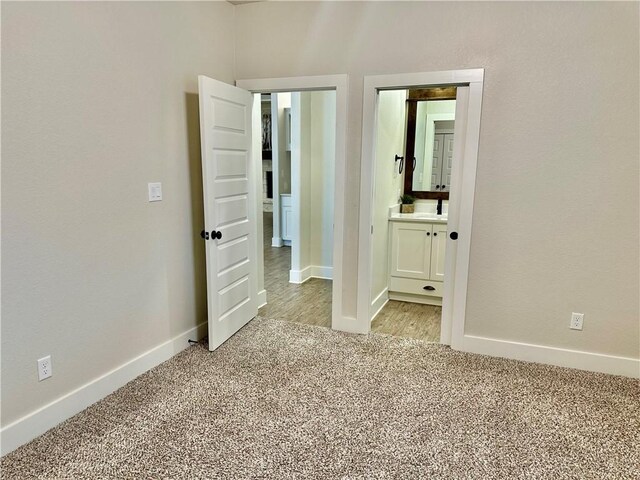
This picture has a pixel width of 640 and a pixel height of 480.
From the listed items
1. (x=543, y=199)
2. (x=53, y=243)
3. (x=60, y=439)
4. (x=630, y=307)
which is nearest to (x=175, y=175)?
(x=53, y=243)

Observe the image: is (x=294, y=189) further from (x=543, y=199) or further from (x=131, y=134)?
(x=543, y=199)

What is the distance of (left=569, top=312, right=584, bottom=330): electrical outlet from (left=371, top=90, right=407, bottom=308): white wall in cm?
148

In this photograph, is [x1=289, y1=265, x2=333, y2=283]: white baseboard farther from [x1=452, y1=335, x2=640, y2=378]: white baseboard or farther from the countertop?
[x1=452, y1=335, x2=640, y2=378]: white baseboard

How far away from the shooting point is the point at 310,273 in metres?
5.00

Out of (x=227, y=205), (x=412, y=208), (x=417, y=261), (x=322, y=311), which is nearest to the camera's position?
(x=227, y=205)

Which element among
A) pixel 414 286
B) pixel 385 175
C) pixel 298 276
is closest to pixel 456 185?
pixel 385 175

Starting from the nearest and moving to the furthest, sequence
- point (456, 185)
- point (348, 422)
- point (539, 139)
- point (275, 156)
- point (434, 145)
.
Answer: point (348, 422) → point (539, 139) → point (456, 185) → point (434, 145) → point (275, 156)

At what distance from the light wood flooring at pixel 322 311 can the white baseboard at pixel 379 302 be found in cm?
3

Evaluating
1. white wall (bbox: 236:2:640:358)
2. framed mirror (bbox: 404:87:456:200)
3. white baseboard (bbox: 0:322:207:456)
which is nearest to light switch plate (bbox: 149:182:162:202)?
white baseboard (bbox: 0:322:207:456)

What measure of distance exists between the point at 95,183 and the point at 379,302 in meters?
2.58

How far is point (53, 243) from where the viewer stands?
6.59 ft

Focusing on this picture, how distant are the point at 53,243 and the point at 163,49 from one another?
1.39 m

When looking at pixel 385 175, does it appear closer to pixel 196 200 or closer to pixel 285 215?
pixel 196 200

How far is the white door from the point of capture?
2732 mm
